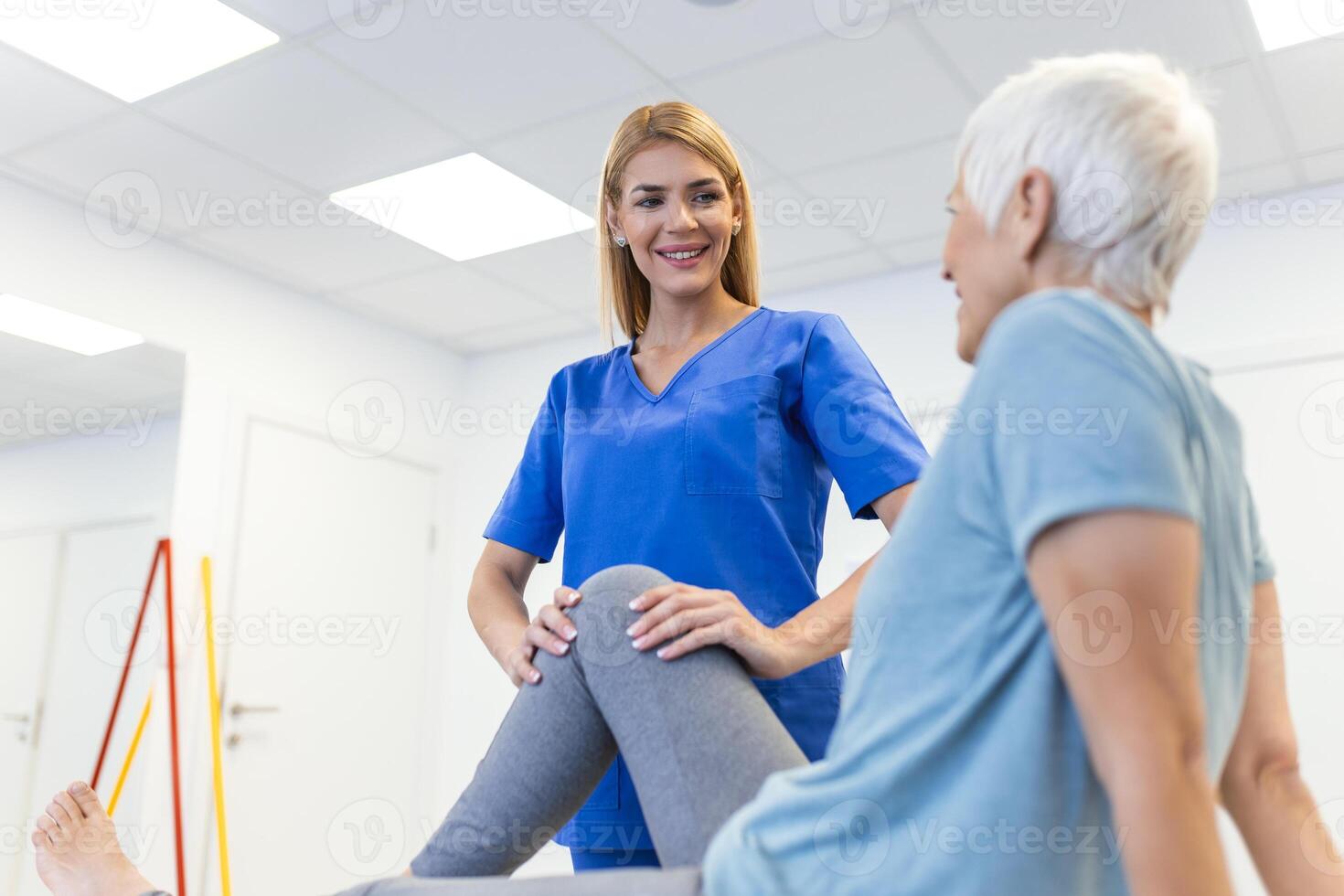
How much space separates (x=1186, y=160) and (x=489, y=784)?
2.30ft

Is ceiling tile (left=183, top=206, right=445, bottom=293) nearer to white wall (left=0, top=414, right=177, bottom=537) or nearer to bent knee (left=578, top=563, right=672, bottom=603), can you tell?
white wall (left=0, top=414, right=177, bottom=537)

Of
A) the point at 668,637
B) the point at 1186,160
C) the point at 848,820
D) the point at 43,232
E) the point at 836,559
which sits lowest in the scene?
the point at 848,820

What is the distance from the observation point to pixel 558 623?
0.96 meters

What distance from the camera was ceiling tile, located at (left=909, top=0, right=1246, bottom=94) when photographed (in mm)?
2652

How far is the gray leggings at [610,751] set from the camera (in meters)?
0.82

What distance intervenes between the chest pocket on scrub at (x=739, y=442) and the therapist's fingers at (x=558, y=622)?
11.9 inches

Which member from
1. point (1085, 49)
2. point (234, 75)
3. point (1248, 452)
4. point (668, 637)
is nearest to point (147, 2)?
point (234, 75)

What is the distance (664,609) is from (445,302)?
12.8ft

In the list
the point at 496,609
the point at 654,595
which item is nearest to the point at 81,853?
the point at 496,609

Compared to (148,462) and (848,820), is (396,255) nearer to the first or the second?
(148,462)

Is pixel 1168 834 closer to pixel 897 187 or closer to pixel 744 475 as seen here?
pixel 744 475

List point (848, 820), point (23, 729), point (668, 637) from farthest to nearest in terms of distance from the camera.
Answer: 1. point (23, 729)
2. point (668, 637)
3. point (848, 820)

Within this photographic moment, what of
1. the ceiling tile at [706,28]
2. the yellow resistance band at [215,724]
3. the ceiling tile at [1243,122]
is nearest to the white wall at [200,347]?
the yellow resistance band at [215,724]

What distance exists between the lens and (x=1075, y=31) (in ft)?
8.97
